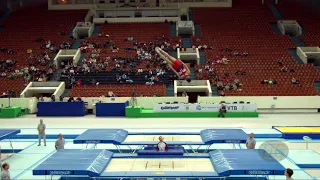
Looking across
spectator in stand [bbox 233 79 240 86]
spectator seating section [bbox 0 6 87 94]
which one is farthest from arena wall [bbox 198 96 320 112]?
spectator seating section [bbox 0 6 87 94]

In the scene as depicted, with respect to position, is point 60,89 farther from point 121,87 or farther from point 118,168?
point 118,168

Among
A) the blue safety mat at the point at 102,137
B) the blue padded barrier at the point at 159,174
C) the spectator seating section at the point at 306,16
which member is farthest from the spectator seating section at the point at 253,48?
the blue padded barrier at the point at 159,174

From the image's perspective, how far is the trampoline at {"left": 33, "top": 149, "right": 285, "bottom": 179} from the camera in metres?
10.1

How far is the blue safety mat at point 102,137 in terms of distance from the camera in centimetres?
1435

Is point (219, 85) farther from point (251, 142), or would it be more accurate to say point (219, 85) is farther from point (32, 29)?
point (32, 29)

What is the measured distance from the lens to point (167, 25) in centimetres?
4494

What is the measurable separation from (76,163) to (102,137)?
3.98m

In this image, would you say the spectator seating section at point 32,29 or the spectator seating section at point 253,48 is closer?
the spectator seating section at point 253,48

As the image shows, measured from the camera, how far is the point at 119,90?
105 feet

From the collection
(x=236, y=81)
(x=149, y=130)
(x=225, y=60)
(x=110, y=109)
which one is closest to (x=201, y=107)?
(x=236, y=81)

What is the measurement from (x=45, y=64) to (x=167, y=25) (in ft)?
52.0

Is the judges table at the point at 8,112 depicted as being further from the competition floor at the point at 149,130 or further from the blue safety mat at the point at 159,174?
the blue safety mat at the point at 159,174

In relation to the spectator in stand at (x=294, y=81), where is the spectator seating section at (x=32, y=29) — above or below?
above

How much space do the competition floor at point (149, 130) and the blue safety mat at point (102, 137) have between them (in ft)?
2.71
